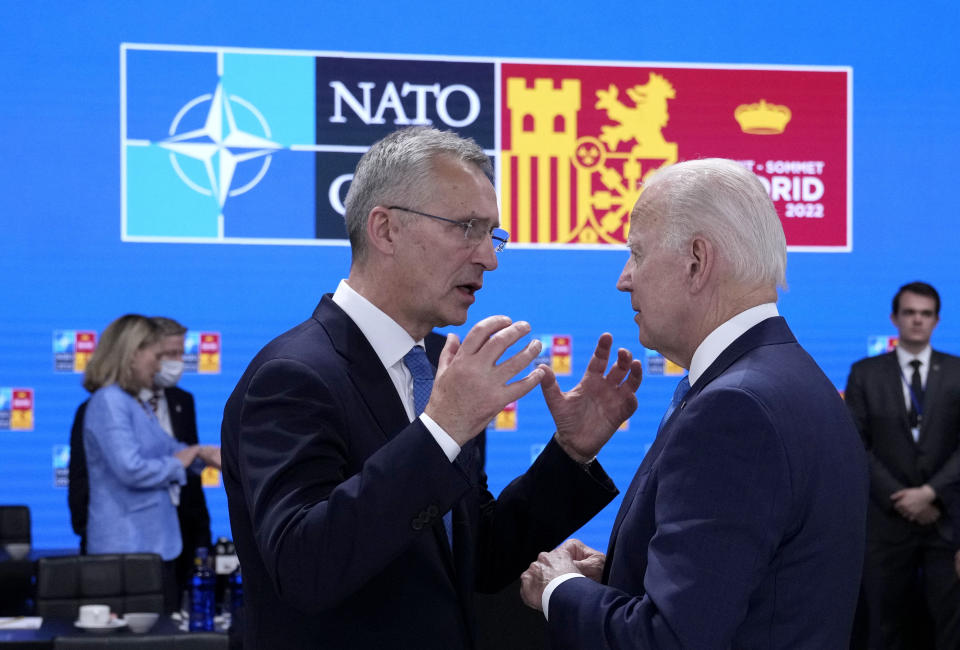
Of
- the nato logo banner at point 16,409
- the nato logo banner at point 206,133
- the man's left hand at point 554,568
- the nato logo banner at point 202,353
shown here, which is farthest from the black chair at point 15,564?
the man's left hand at point 554,568

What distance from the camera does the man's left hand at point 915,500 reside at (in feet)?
17.7

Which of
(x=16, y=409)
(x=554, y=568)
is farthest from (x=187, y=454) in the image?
(x=554, y=568)

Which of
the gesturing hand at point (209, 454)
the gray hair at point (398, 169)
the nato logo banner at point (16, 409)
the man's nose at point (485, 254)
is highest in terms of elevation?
the gray hair at point (398, 169)

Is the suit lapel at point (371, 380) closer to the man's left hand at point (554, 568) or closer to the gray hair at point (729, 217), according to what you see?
the man's left hand at point (554, 568)

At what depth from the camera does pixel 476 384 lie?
1498 millimetres

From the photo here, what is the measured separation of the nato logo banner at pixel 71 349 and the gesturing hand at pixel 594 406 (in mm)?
4370

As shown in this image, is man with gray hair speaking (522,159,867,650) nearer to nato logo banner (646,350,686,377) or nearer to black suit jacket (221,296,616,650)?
black suit jacket (221,296,616,650)

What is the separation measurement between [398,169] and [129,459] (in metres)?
3.23

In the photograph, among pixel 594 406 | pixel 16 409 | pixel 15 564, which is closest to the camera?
pixel 594 406

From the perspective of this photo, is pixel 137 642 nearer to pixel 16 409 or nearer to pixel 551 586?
pixel 551 586

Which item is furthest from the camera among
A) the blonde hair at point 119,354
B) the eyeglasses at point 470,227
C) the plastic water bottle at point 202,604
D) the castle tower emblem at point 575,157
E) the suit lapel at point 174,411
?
the castle tower emblem at point 575,157

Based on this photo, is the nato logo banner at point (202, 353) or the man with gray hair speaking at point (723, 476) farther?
the nato logo banner at point (202, 353)

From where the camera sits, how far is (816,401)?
1.52 meters

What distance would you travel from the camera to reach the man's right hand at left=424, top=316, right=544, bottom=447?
58.9 inches
